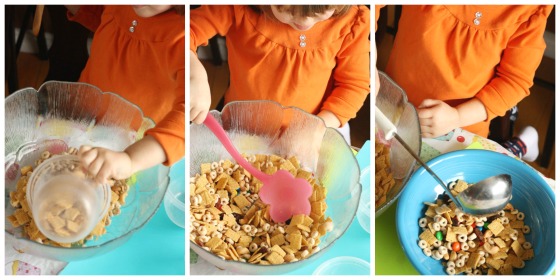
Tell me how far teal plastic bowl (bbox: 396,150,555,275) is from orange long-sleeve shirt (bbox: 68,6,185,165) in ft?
1.33

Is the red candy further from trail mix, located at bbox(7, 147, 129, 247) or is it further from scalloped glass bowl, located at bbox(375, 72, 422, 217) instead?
trail mix, located at bbox(7, 147, 129, 247)

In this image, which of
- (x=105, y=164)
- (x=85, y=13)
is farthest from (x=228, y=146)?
(x=85, y=13)

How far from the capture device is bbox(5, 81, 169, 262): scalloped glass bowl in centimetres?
102

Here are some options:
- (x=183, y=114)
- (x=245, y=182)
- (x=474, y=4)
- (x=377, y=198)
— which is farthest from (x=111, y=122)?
(x=474, y=4)

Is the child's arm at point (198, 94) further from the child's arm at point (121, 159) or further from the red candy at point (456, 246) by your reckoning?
the red candy at point (456, 246)

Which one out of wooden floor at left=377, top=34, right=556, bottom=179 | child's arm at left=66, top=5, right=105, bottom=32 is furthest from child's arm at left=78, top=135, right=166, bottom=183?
wooden floor at left=377, top=34, right=556, bottom=179

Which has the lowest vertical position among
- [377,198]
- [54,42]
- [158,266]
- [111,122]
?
[158,266]

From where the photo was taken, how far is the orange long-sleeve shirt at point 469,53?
3.38 ft

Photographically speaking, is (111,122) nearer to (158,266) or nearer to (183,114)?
(183,114)

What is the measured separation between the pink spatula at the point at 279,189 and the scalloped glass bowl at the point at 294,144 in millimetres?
12

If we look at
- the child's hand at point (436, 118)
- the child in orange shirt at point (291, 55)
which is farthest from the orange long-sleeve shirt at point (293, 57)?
the child's hand at point (436, 118)

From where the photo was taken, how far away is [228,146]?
1053mm
